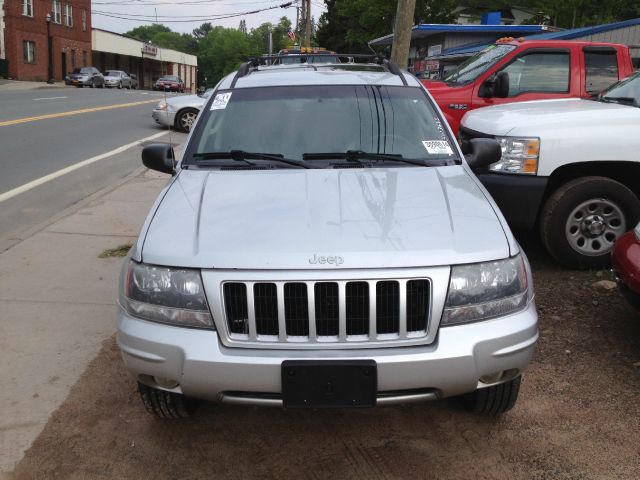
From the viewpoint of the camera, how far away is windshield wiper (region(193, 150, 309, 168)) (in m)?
3.55

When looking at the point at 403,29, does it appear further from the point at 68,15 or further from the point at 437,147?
the point at 68,15

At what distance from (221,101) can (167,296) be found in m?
1.85

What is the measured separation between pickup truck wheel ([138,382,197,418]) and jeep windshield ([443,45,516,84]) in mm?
6373

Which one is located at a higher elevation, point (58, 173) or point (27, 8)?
point (27, 8)

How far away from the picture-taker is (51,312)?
4531 mm

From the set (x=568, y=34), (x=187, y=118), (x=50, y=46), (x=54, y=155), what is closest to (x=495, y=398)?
(x=54, y=155)

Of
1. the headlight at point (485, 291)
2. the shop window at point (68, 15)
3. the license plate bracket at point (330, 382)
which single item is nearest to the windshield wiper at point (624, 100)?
the headlight at point (485, 291)

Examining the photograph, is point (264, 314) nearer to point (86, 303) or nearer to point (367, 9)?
point (86, 303)

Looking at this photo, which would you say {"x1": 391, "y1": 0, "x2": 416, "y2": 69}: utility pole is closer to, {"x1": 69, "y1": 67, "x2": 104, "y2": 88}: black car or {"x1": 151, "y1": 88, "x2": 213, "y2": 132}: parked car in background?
{"x1": 151, "y1": 88, "x2": 213, "y2": 132}: parked car in background

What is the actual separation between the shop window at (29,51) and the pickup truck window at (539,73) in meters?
44.9

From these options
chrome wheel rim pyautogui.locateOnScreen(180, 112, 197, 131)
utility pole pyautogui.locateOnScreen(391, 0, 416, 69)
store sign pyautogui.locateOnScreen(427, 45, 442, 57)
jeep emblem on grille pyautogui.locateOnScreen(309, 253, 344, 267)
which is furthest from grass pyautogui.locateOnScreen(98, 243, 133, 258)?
store sign pyautogui.locateOnScreen(427, 45, 442, 57)

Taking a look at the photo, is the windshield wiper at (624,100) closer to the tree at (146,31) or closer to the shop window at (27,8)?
the shop window at (27,8)

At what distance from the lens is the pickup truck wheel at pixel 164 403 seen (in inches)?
114

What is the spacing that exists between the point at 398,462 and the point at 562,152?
3.06 metres
